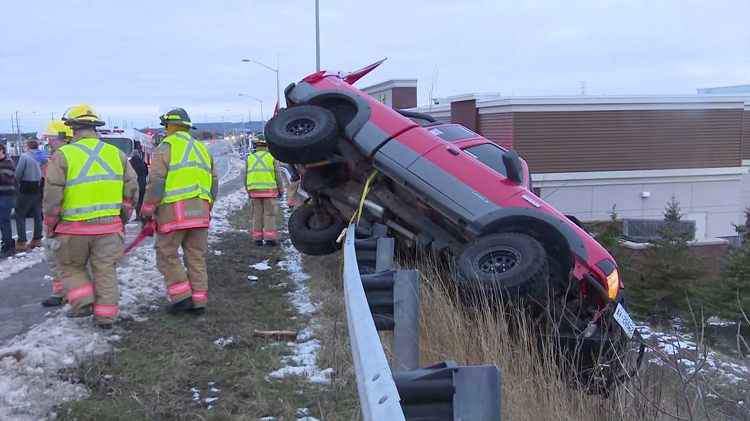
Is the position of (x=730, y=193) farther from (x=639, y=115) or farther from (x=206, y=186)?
(x=206, y=186)

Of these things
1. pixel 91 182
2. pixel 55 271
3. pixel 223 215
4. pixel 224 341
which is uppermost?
pixel 91 182

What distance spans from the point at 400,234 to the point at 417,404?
4.40 metres

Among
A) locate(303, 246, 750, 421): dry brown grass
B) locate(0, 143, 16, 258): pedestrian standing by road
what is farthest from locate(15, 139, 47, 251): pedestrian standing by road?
locate(303, 246, 750, 421): dry brown grass

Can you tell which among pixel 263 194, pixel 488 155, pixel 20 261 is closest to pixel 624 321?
pixel 488 155

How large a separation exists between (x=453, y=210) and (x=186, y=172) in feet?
7.84

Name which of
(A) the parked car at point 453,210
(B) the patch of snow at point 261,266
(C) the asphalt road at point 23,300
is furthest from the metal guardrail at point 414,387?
(B) the patch of snow at point 261,266

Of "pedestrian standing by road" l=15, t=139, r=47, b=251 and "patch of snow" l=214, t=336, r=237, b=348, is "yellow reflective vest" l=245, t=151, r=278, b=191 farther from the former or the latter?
"patch of snow" l=214, t=336, r=237, b=348

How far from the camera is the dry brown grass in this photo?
3.26 m

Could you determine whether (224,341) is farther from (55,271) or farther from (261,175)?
(261,175)

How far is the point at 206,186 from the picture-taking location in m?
6.57

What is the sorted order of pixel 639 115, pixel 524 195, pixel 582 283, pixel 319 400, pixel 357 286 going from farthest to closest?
pixel 639 115 < pixel 524 195 < pixel 582 283 < pixel 319 400 < pixel 357 286

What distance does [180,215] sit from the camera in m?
6.34

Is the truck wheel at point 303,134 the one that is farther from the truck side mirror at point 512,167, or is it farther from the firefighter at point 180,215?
the truck side mirror at point 512,167

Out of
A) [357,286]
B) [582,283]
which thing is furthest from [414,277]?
[582,283]
